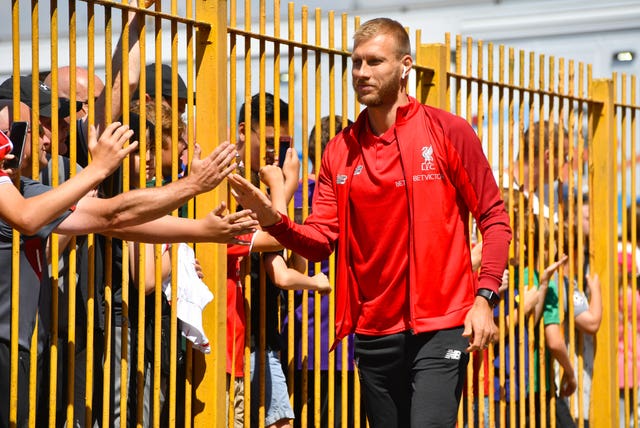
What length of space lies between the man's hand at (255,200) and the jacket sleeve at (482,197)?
770mm

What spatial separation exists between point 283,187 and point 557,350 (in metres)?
2.41

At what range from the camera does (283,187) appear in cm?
499

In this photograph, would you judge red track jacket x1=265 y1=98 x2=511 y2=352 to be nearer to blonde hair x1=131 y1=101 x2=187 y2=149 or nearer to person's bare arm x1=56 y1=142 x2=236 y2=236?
person's bare arm x1=56 y1=142 x2=236 y2=236

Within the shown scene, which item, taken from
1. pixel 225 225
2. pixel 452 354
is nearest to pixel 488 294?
pixel 452 354

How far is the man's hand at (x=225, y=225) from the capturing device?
4.23 meters

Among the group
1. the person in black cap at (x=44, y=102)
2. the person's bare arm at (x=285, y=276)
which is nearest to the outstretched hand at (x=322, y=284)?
the person's bare arm at (x=285, y=276)

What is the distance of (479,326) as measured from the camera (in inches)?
168

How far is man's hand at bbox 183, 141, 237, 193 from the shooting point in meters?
3.97

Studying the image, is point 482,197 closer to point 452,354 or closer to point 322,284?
point 452,354

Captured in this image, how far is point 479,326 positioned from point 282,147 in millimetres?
1398

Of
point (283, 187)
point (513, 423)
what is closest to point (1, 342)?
point (283, 187)

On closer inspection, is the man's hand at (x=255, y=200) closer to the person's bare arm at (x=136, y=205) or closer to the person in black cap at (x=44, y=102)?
the person's bare arm at (x=136, y=205)

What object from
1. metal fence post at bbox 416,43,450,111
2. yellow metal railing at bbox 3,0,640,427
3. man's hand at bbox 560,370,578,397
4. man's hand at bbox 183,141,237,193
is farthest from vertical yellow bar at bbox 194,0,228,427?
man's hand at bbox 560,370,578,397

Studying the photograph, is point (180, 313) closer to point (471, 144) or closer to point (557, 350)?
point (471, 144)
